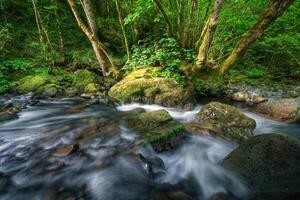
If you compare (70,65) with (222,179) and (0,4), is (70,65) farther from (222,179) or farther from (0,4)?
(222,179)

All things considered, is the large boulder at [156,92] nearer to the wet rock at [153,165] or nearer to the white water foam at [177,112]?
the white water foam at [177,112]

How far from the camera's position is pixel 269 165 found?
10.2 ft

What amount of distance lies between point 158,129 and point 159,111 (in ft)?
2.28

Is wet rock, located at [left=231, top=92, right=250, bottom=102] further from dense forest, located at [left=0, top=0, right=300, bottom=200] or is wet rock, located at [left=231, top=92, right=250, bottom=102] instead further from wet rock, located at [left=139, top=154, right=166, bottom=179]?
wet rock, located at [left=139, top=154, right=166, bottom=179]

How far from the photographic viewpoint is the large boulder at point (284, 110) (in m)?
6.02

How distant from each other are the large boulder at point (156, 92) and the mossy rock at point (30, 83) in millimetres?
3137

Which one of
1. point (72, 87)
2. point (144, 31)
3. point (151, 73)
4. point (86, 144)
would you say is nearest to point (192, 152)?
point (86, 144)

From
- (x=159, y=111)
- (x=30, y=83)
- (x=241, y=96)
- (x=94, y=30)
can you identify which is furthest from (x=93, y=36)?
(x=241, y=96)

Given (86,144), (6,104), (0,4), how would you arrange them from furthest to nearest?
(0,4)
(6,104)
(86,144)

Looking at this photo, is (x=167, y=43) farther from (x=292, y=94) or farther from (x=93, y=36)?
(x=292, y=94)

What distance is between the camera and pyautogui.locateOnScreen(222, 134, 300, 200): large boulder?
291cm

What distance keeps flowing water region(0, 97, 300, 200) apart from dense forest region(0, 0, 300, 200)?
0.06ft

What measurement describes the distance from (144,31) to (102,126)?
22.3ft

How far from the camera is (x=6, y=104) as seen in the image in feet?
22.6
